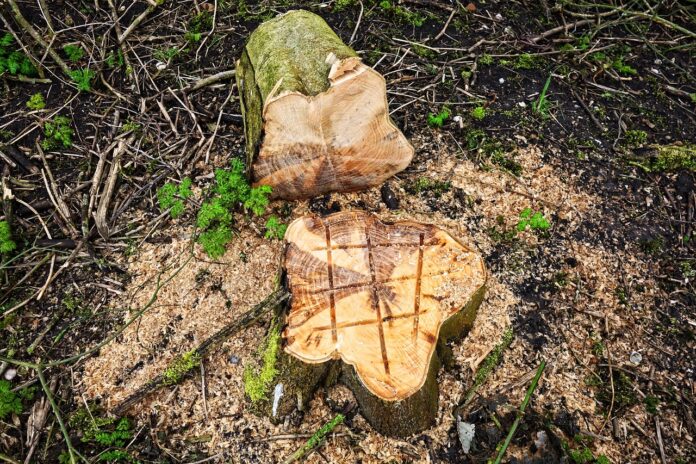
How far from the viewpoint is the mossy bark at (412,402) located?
2.23m

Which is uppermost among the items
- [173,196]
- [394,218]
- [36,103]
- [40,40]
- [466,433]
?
[40,40]

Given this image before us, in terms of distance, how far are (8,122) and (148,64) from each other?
1.14 m

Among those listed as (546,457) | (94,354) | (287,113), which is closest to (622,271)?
(546,457)

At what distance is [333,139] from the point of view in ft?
8.79

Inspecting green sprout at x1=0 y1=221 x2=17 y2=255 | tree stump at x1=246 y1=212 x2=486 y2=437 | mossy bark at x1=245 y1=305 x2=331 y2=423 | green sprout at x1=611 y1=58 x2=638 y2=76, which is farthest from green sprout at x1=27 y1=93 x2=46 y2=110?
green sprout at x1=611 y1=58 x2=638 y2=76

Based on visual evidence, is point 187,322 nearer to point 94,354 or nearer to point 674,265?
point 94,354

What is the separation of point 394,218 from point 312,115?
0.72 m

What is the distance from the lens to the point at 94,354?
2684mm

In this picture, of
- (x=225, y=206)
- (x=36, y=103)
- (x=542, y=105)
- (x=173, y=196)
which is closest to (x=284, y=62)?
(x=225, y=206)

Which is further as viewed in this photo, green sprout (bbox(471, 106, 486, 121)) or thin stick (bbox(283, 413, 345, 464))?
green sprout (bbox(471, 106, 486, 121))

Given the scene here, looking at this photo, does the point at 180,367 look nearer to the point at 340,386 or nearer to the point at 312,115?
the point at 340,386

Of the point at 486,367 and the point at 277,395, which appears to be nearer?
the point at 277,395

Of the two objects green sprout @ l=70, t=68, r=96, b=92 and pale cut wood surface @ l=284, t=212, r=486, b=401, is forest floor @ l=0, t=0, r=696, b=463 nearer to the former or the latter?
green sprout @ l=70, t=68, r=96, b=92

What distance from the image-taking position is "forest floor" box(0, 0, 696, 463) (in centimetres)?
245
